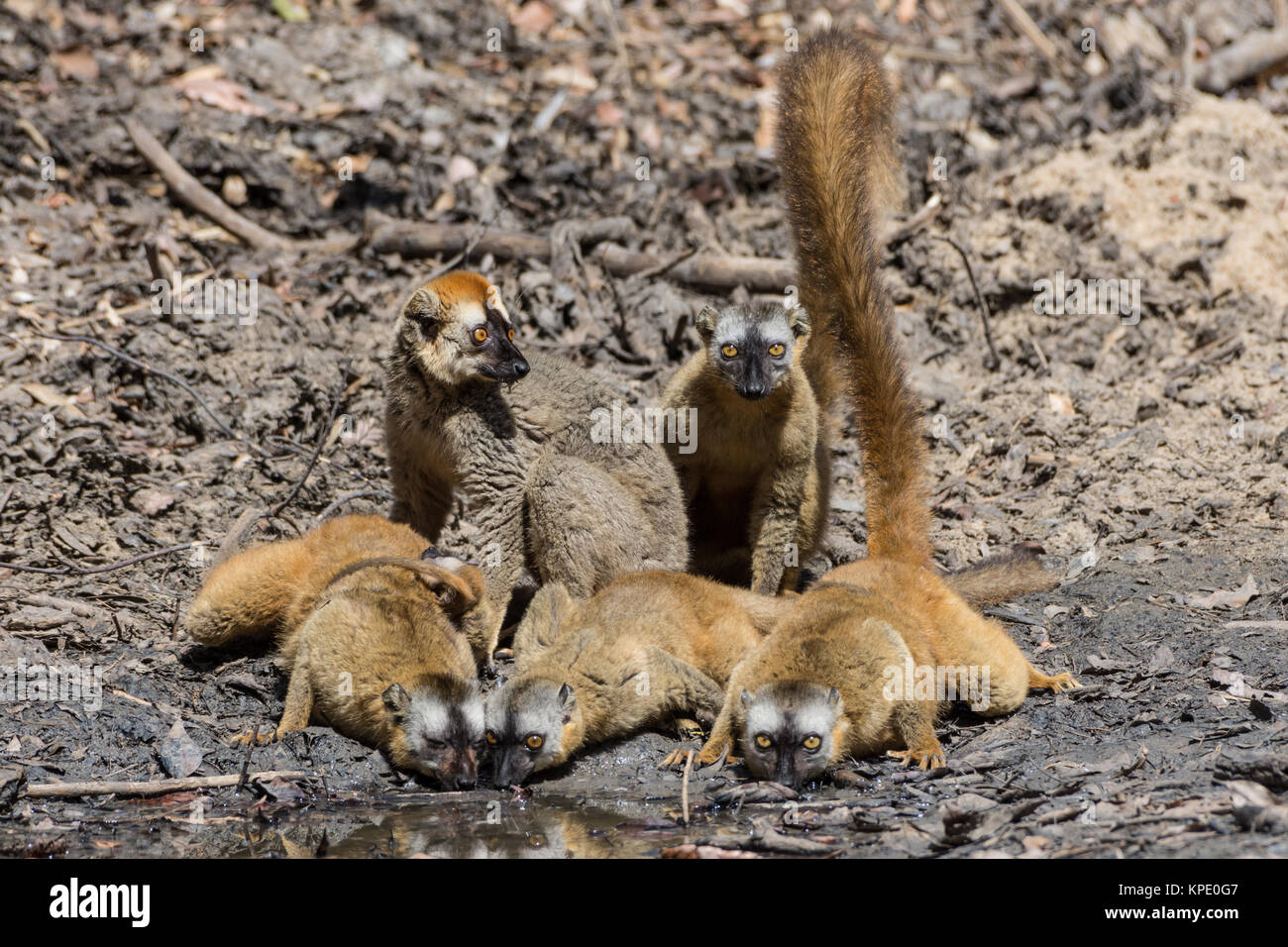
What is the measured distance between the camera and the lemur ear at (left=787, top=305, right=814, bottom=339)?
333 inches

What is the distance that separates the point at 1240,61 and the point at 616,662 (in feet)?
37.0

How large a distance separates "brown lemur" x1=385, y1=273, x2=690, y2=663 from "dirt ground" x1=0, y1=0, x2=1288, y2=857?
4.43 feet

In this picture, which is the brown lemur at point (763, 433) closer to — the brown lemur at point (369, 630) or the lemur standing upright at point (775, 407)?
the lemur standing upright at point (775, 407)

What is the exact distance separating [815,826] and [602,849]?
956 millimetres

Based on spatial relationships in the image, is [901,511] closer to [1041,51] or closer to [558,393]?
[558,393]

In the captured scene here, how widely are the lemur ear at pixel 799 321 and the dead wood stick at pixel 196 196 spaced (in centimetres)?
560

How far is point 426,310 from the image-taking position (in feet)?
26.2

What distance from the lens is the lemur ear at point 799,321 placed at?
8.47 metres

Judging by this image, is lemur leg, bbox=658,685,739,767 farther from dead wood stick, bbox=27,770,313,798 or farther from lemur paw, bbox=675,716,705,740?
dead wood stick, bbox=27,770,313,798

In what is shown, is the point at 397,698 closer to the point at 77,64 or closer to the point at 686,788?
the point at 686,788

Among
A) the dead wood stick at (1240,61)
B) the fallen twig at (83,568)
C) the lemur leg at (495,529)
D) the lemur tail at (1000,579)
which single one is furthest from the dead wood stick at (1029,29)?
the fallen twig at (83,568)

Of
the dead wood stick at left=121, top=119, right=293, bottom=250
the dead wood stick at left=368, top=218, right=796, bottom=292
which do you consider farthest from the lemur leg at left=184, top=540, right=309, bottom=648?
the dead wood stick at left=121, top=119, right=293, bottom=250

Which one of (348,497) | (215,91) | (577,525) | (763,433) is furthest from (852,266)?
(215,91)

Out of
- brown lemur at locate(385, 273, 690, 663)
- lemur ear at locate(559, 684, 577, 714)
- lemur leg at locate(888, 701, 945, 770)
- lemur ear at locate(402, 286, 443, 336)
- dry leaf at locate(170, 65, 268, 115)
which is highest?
dry leaf at locate(170, 65, 268, 115)
